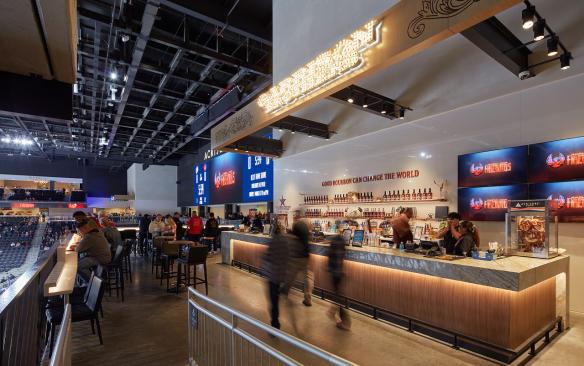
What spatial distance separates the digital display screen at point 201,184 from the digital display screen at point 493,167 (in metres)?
14.2

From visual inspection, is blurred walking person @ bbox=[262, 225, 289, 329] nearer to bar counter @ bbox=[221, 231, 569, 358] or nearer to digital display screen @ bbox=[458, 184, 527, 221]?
bar counter @ bbox=[221, 231, 569, 358]

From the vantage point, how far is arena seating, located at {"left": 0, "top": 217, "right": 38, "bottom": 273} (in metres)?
8.20

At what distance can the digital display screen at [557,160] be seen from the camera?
4.64 meters

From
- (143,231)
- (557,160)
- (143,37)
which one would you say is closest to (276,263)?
(557,160)

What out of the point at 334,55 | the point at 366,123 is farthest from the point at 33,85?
the point at 366,123

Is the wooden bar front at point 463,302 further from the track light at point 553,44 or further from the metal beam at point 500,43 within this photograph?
the metal beam at point 500,43

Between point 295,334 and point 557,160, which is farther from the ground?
point 557,160

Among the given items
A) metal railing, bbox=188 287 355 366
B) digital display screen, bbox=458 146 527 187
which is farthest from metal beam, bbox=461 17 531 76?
metal railing, bbox=188 287 355 366

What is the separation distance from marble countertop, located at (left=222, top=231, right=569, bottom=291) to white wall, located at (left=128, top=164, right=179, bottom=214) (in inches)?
762

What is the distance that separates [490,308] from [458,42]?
4312 millimetres

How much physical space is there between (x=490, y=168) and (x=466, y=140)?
67cm

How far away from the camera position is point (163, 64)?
8.66m

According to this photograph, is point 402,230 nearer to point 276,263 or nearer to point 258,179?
point 276,263

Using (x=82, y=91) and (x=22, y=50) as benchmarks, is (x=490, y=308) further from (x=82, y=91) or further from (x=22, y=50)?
(x=82, y=91)
